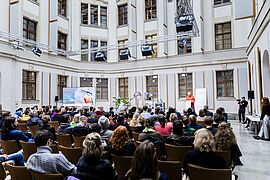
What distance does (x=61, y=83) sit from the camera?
16.2 meters

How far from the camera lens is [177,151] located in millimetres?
3600

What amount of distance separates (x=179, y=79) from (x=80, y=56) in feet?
24.4

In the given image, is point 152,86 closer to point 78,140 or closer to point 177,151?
point 78,140

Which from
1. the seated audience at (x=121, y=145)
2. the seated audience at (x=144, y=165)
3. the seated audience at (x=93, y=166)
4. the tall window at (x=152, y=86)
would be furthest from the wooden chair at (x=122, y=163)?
the tall window at (x=152, y=86)

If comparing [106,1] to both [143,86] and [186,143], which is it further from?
[186,143]

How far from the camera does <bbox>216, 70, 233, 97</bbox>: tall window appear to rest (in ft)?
46.6

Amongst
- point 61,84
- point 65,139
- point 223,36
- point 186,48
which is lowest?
point 65,139

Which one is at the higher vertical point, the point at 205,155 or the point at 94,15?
the point at 94,15

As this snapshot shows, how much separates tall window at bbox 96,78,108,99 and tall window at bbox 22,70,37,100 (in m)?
5.24

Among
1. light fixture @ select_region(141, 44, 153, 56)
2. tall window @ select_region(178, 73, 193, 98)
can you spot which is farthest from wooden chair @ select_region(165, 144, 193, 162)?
tall window @ select_region(178, 73, 193, 98)

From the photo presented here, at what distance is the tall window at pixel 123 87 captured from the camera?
1807cm

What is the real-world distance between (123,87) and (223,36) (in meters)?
7.85

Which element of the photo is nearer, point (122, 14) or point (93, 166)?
point (93, 166)

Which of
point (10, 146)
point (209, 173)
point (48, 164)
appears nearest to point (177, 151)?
point (209, 173)
